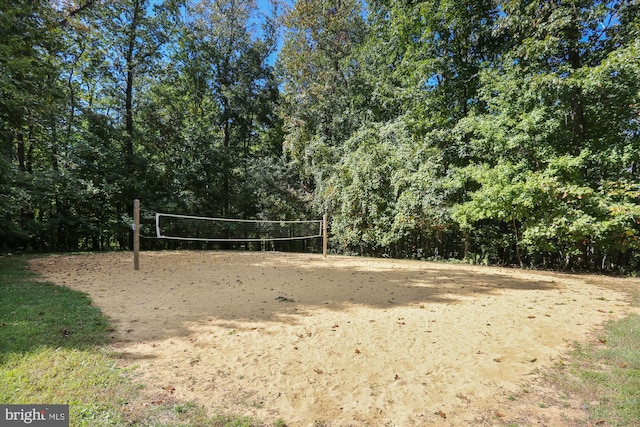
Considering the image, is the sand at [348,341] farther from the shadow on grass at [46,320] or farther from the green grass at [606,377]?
the shadow on grass at [46,320]

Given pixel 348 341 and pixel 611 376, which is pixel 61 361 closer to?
pixel 348 341

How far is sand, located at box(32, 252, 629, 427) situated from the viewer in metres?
2.28

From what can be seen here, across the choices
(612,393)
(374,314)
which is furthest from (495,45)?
(612,393)

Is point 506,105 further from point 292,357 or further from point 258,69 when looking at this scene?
point 258,69

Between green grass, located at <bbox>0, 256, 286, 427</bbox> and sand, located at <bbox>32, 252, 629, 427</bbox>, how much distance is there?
5.6 inches

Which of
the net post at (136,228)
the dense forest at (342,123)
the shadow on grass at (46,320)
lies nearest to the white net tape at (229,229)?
the dense forest at (342,123)

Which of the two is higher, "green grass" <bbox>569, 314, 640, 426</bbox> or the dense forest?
the dense forest

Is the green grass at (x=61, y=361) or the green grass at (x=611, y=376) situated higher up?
the green grass at (x=61, y=361)

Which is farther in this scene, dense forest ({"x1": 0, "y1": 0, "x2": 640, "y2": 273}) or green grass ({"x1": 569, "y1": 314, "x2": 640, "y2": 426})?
dense forest ({"x1": 0, "y1": 0, "x2": 640, "y2": 273})

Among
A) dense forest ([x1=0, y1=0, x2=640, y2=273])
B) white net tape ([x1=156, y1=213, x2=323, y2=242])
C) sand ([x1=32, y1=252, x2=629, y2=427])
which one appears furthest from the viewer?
white net tape ([x1=156, y1=213, x2=323, y2=242])

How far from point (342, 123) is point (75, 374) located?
14543mm

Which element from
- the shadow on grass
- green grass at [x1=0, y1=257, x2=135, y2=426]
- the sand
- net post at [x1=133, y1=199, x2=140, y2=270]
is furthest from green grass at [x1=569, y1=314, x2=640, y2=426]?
net post at [x1=133, y1=199, x2=140, y2=270]

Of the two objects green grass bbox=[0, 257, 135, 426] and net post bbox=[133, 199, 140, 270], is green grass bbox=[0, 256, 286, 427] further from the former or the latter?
net post bbox=[133, 199, 140, 270]

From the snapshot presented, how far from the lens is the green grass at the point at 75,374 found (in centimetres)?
202
